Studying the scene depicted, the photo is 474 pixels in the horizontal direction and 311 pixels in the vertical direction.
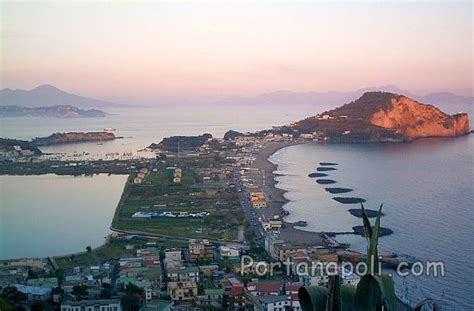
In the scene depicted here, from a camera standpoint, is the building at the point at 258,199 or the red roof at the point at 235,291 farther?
the building at the point at 258,199

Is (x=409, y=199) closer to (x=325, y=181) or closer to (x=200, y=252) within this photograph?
(x=325, y=181)

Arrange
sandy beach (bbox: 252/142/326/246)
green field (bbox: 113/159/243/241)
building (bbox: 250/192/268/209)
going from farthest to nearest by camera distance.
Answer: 1. building (bbox: 250/192/268/209)
2. green field (bbox: 113/159/243/241)
3. sandy beach (bbox: 252/142/326/246)

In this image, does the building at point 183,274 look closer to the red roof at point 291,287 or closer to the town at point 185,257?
the town at point 185,257

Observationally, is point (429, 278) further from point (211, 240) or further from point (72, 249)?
point (72, 249)

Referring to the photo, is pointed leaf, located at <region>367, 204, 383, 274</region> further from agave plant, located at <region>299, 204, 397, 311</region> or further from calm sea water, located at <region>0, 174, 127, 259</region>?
calm sea water, located at <region>0, 174, 127, 259</region>

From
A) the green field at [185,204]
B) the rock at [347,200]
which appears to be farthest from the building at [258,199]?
the rock at [347,200]

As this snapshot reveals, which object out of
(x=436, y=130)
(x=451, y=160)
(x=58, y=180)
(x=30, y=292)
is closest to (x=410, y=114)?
(x=436, y=130)

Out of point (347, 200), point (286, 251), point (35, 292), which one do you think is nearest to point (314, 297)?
point (35, 292)

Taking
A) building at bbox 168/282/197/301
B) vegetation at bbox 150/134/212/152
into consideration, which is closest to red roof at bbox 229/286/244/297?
building at bbox 168/282/197/301
